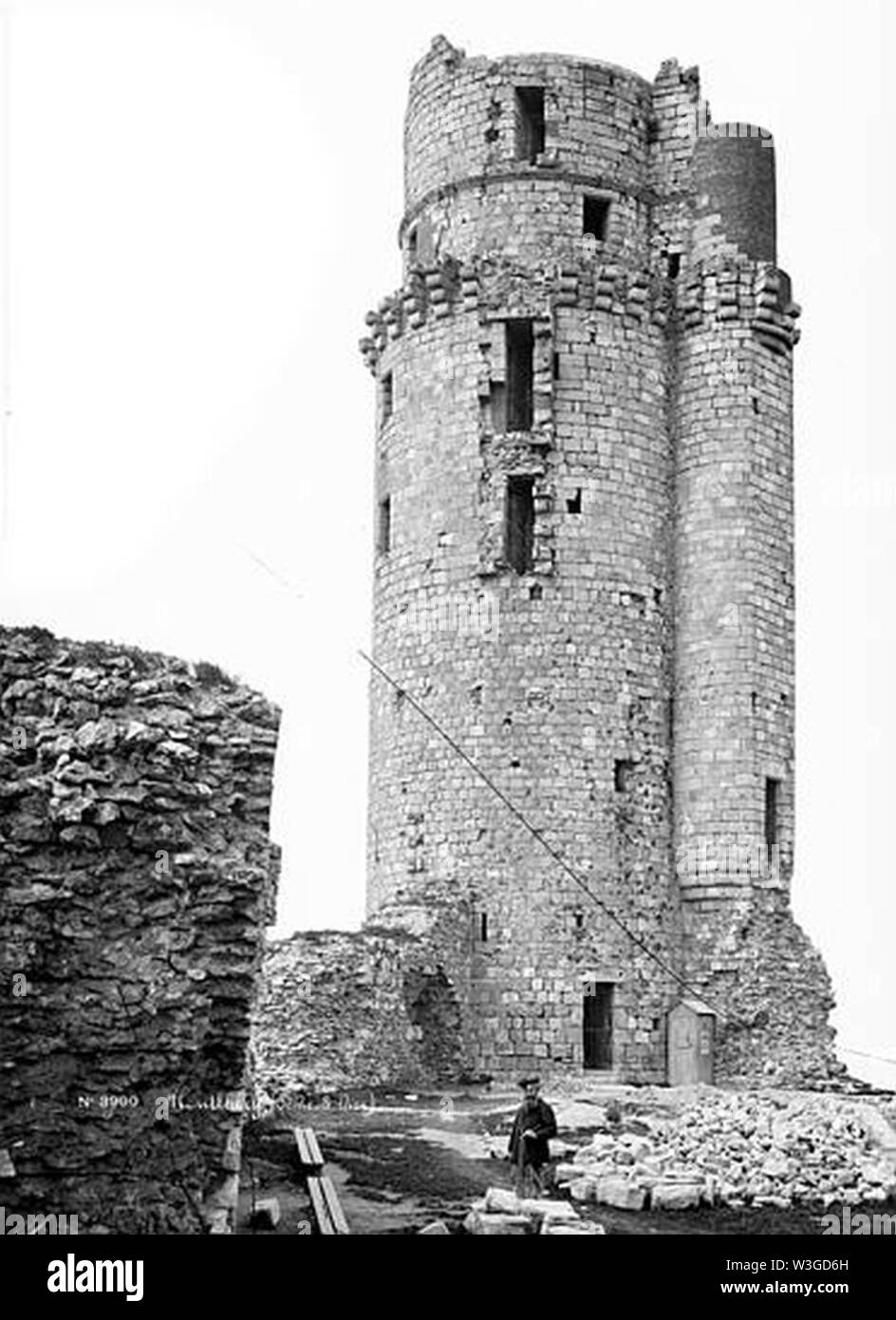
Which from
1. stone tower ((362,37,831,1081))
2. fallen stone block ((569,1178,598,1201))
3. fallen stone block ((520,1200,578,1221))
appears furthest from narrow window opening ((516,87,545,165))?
fallen stone block ((520,1200,578,1221))

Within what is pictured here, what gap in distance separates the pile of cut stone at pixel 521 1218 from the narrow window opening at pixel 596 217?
77.5 ft

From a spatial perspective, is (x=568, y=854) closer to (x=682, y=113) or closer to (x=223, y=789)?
A: (x=682, y=113)

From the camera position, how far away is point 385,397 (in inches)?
1681

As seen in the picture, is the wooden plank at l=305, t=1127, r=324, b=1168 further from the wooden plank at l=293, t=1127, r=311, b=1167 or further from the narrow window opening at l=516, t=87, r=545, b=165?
the narrow window opening at l=516, t=87, r=545, b=165

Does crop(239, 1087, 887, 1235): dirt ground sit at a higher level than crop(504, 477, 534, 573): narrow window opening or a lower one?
lower

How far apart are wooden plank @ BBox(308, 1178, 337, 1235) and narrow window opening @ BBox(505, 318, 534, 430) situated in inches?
795

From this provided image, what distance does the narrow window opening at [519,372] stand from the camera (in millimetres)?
40500

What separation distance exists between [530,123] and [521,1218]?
84.9 ft

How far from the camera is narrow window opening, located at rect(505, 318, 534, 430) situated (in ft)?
133

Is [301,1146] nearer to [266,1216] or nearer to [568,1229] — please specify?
[266,1216]

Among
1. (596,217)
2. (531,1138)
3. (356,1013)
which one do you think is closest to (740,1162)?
(531,1138)

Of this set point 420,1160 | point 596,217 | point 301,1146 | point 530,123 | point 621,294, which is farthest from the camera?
point 596,217
